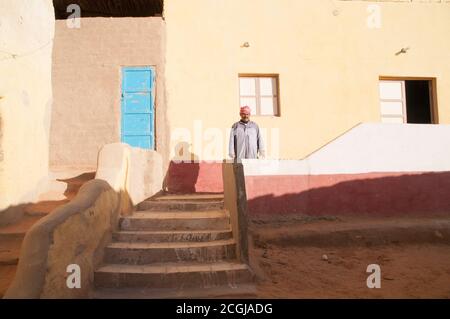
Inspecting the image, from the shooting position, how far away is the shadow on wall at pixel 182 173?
737 centimetres

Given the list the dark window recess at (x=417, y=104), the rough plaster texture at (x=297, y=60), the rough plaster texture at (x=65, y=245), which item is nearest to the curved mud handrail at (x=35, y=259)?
the rough plaster texture at (x=65, y=245)

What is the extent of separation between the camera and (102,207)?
4.07m

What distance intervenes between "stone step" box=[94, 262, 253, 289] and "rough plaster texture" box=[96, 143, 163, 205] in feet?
3.94

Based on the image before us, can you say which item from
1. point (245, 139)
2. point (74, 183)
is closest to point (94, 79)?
point (74, 183)

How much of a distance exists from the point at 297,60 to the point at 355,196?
374 centimetres

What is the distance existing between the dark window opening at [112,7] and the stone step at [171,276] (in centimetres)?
689

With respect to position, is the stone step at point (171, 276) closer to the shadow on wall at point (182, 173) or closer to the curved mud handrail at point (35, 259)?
the curved mud handrail at point (35, 259)

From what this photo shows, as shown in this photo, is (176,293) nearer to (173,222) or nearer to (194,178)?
(173,222)

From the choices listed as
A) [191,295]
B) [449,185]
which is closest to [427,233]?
[449,185]

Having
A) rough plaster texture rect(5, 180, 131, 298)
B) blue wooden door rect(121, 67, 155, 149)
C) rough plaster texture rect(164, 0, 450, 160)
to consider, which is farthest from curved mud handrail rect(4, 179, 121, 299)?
rough plaster texture rect(164, 0, 450, 160)

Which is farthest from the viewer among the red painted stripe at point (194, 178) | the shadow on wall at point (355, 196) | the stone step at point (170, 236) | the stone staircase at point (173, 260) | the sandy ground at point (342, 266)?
the red painted stripe at point (194, 178)

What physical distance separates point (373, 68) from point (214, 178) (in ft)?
15.4

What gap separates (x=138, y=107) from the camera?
7793 mm
